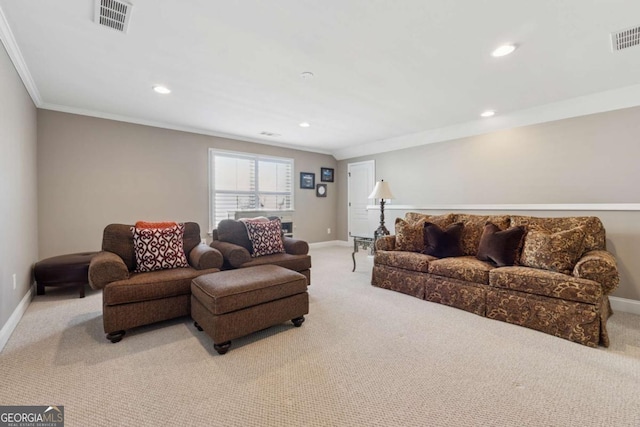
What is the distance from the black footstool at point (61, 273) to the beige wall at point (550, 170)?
16.7ft

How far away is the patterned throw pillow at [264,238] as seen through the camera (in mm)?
3443

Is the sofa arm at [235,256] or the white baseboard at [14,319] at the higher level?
the sofa arm at [235,256]

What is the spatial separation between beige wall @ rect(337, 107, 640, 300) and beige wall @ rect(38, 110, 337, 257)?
3.87 metres

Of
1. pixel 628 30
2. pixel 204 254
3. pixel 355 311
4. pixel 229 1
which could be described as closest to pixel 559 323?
pixel 355 311

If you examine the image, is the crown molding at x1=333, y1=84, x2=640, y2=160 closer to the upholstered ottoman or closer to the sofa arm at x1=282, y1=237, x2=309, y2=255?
the sofa arm at x1=282, y1=237, x2=309, y2=255

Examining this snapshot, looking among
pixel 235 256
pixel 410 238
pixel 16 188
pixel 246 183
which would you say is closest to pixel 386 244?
pixel 410 238

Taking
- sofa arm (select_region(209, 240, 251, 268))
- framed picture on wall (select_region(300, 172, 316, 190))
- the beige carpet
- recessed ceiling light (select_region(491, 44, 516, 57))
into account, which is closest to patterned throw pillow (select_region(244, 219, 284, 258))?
sofa arm (select_region(209, 240, 251, 268))

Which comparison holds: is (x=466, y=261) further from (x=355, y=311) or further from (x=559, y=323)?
(x=355, y=311)

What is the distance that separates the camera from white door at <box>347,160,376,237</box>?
249 inches

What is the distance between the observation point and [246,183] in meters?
5.69

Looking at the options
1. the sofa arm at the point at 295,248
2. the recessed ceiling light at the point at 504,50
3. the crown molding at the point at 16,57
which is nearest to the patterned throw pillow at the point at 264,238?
the sofa arm at the point at 295,248

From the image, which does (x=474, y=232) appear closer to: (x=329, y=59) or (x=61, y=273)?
(x=329, y=59)

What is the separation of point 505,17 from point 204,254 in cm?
310

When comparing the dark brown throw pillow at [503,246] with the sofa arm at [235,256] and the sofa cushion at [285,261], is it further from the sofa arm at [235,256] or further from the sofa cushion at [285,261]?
the sofa arm at [235,256]
